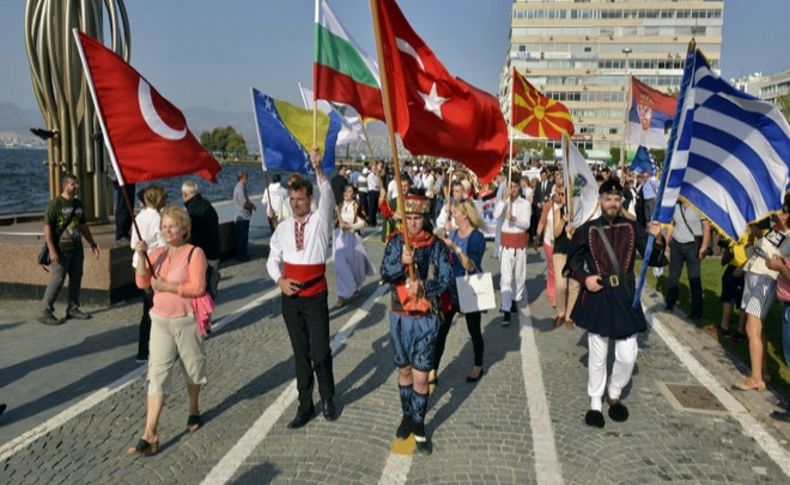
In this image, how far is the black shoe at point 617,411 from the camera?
4.98m

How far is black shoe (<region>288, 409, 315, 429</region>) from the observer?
4734mm

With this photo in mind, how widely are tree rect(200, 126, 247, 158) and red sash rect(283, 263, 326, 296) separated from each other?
170852mm

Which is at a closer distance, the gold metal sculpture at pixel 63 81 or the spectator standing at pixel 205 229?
the spectator standing at pixel 205 229

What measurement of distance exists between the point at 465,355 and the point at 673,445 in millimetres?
2557

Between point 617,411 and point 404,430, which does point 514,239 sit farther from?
point 404,430

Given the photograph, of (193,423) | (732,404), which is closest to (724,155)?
(732,404)

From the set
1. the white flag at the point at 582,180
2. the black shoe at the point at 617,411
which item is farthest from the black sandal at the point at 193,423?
the white flag at the point at 582,180

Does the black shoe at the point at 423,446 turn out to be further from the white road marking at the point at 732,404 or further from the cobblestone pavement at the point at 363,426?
the white road marking at the point at 732,404

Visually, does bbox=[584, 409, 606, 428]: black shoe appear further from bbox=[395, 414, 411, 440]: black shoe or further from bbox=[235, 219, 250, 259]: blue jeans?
bbox=[235, 219, 250, 259]: blue jeans

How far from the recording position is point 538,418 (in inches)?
196

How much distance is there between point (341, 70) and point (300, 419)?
11.9 feet

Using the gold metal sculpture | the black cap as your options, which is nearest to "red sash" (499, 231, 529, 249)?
the black cap

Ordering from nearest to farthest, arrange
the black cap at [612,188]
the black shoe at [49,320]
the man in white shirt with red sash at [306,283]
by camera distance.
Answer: the man in white shirt with red sash at [306,283] < the black cap at [612,188] < the black shoe at [49,320]

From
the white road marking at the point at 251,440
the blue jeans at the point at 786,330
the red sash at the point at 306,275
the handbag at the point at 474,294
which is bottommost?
the white road marking at the point at 251,440
